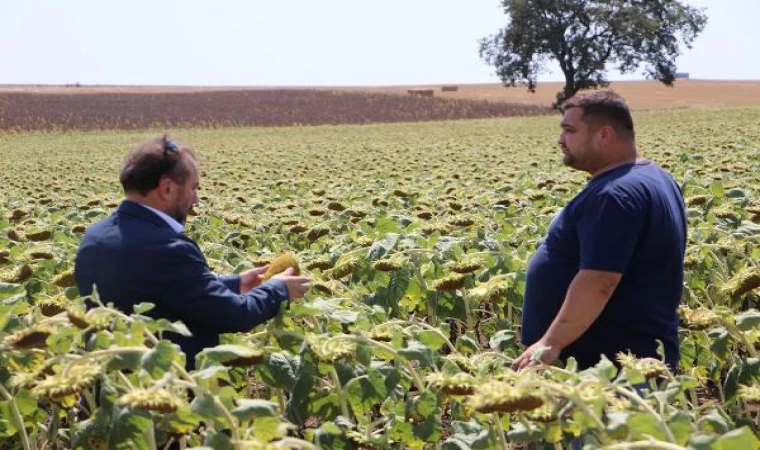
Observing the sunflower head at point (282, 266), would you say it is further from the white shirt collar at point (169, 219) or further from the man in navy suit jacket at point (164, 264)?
the white shirt collar at point (169, 219)

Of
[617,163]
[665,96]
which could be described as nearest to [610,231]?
[617,163]

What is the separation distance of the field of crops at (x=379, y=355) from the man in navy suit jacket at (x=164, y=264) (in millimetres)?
104

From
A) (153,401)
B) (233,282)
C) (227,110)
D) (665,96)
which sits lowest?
(227,110)

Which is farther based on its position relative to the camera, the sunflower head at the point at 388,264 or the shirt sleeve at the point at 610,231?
Answer: the sunflower head at the point at 388,264

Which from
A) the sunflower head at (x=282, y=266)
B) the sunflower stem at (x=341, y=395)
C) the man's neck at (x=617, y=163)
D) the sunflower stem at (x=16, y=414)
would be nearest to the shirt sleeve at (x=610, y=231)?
the man's neck at (x=617, y=163)

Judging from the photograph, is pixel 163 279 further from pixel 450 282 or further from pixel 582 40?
pixel 582 40

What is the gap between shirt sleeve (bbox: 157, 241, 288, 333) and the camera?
3.16 meters

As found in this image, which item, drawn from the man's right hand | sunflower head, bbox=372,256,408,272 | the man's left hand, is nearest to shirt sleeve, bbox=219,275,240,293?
the man's left hand

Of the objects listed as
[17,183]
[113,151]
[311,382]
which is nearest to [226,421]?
[311,382]

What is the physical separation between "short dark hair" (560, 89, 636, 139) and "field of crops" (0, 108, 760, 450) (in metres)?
0.68

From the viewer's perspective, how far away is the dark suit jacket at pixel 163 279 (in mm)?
3156

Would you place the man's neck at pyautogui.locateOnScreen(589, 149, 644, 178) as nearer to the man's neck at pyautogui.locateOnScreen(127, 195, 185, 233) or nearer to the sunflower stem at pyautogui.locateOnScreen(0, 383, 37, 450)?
the man's neck at pyautogui.locateOnScreen(127, 195, 185, 233)

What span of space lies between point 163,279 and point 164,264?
5 centimetres

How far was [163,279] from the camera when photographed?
10.3ft
